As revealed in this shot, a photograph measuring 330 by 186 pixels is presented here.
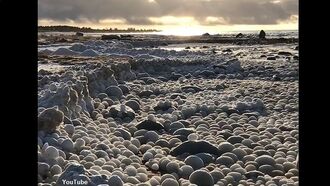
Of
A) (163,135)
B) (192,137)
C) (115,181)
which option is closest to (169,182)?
(115,181)

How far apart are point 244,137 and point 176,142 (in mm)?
636

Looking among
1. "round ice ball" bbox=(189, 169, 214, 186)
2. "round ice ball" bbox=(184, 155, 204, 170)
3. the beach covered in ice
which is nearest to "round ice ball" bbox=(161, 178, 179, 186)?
the beach covered in ice

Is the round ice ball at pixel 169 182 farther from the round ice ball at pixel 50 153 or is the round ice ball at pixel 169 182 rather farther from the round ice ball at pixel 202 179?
the round ice ball at pixel 50 153

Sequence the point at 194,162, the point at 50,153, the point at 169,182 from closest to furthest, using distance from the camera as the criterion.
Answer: the point at 169,182 → the point at 50,153 → the point at 194,162

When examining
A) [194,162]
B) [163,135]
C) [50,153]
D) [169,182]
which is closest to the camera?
[169,182]

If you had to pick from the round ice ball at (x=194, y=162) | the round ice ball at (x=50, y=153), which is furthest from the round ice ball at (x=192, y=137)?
the round ice ball at (x=50, y=153)

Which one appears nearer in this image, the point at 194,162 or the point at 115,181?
the point at 115,181

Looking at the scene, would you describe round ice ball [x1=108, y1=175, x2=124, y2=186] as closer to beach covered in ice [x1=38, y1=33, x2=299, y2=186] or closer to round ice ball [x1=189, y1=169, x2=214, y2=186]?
beach covered in ice [x1=38, y1=33, x2=299, y2=186]

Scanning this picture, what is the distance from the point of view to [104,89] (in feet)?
21.1

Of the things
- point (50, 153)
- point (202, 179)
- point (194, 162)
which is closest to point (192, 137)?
point (194, 162)

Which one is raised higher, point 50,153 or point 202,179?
point 50,153

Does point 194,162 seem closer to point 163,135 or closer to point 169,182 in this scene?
point 169,182
